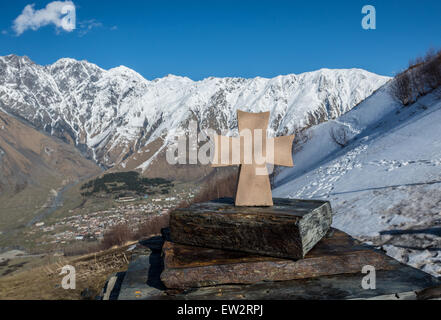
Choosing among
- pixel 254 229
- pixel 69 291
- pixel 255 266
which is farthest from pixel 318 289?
pixel 69 291

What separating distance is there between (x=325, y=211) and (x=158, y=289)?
210cm

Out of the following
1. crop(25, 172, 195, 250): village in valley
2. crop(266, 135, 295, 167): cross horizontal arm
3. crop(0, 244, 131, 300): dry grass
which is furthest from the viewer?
crop(25, 172, 195, 250): village in valley

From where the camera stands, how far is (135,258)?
11.8ft

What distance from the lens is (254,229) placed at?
2.84 m

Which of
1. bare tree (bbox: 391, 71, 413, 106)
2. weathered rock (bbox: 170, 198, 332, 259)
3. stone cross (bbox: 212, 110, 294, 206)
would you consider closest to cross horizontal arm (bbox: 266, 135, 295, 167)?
stone cross (bbox: 212, 110, 294, 206)

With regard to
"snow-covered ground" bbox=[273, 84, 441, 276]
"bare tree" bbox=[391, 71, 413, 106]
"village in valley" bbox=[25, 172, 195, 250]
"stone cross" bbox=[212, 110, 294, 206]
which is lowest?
"village in valley" bbox=[25, 172, 195, 250]

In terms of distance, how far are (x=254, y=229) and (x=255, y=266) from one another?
0.37 meters

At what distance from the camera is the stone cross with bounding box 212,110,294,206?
12.3 ft

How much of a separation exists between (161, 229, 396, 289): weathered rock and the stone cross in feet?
3.69

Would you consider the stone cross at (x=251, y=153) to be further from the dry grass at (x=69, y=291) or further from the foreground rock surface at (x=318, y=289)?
the dry grass at (x=69, y=291)

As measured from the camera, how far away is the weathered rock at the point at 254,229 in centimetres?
266

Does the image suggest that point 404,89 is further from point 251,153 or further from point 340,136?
point 251,153

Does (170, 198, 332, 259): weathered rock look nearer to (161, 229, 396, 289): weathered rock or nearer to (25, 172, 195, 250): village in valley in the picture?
(161, 229, 396, 289): weathered rock
